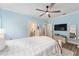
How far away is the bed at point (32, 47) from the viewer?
Result: 57.7 inches

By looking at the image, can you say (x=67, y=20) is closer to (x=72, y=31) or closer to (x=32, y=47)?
(x=72, y=31)

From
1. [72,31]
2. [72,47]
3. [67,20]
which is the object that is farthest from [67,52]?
[67,20]

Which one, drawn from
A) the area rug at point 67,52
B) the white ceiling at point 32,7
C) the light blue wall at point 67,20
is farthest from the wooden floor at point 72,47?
the white ceiling at point 32,7

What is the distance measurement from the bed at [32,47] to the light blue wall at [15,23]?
0.09m

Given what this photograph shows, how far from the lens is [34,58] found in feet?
4.85

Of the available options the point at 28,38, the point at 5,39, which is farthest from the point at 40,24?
the point at 5,39

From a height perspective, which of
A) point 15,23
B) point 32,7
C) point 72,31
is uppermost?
point 32,7

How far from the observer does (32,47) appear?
1498mm

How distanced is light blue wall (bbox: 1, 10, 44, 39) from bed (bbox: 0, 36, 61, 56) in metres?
0.09

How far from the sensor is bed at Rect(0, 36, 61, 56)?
1.47m

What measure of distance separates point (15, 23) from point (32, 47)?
44 cm

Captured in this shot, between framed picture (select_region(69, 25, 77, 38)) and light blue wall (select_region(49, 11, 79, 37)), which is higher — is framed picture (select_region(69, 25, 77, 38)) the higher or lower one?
the lower one

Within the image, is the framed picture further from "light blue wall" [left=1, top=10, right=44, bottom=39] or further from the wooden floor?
"light blue wall" [left=1, top=10, right=44, bottom=39]

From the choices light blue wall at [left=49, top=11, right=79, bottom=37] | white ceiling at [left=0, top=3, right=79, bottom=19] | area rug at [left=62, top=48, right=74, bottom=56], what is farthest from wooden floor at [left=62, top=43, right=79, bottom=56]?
white ceiling at [left=0, top=3, right=79, bottom=19]
